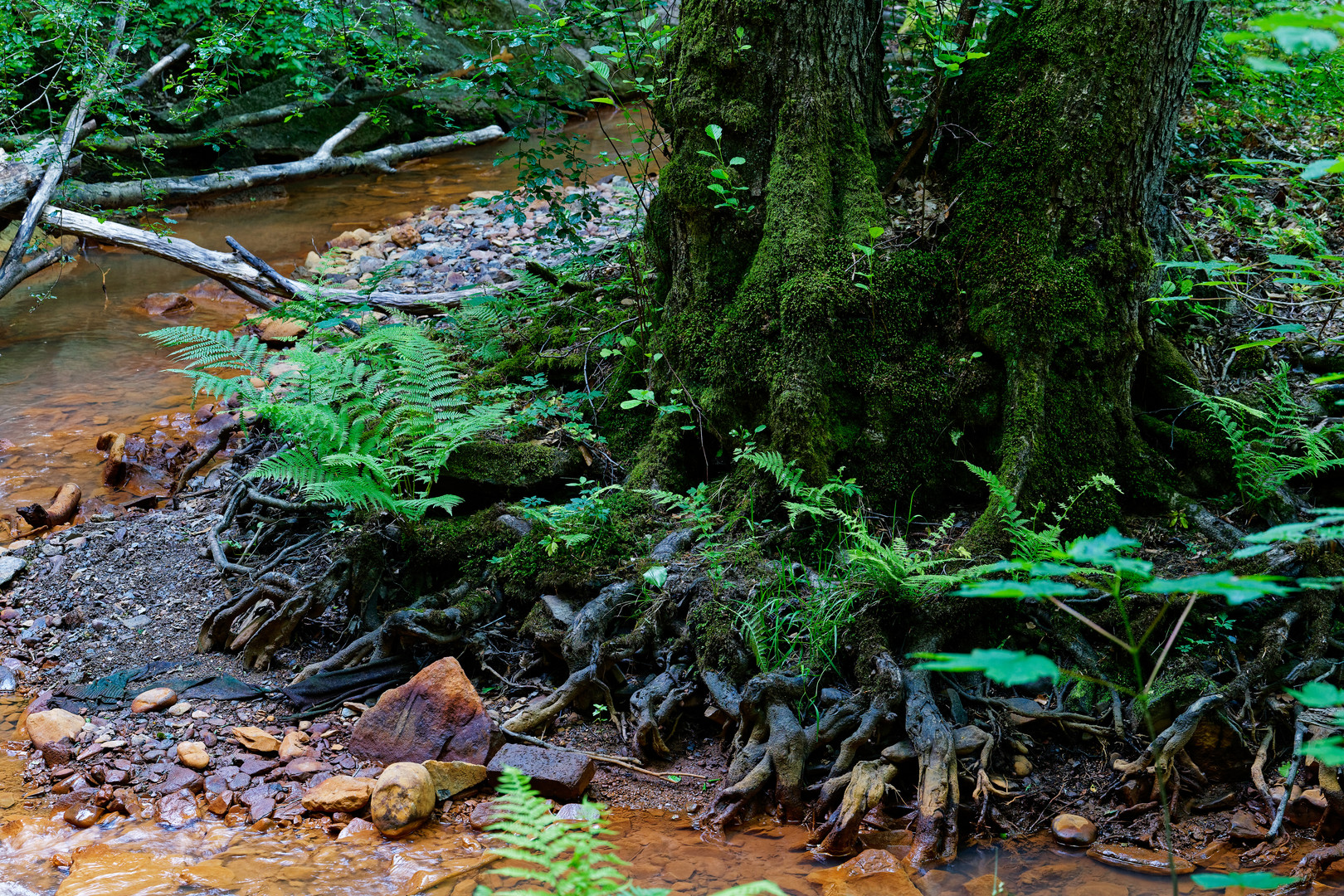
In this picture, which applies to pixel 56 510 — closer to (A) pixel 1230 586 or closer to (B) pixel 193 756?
(B) pixel 193 756

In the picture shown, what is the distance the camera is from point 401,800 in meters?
2.98

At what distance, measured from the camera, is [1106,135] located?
3660mm

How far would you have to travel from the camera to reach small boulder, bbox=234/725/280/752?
3391 mm

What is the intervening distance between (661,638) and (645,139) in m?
3.17

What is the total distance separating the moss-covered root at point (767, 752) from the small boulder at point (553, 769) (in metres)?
0.45

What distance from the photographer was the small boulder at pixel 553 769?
3.07 m

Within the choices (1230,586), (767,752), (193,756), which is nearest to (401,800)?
(193,756)

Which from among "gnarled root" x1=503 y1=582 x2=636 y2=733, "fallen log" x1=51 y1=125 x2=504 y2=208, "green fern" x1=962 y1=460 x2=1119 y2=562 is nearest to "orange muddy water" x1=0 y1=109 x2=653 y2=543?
"fallen log" x1=51 y1=125 x2=504 y2=208

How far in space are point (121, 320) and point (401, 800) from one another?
846 centimetres

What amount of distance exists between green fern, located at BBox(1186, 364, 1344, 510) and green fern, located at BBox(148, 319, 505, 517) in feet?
10.6

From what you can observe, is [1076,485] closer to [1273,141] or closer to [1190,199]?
[1190,199]

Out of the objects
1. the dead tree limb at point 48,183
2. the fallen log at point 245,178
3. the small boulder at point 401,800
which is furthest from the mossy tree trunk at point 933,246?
the dead tree limb at point 48,183

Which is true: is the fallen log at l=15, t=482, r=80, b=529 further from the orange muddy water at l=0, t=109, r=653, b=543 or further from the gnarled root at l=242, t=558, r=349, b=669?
the gnarled root at l=242, t=558, r=349, b=669

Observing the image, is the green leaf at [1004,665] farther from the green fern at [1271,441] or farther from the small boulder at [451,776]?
the green fern at [1271,441]
